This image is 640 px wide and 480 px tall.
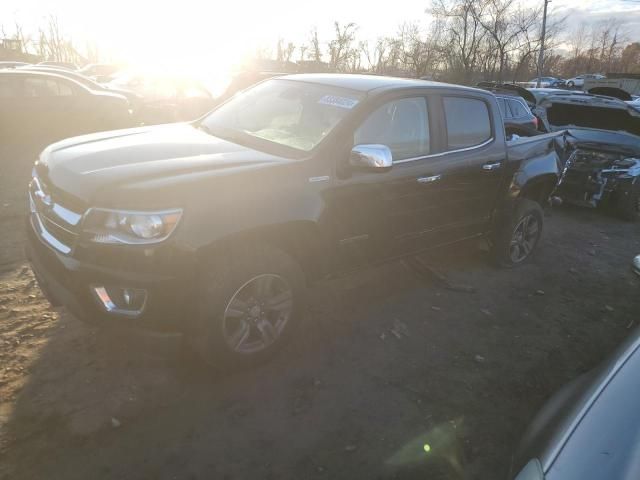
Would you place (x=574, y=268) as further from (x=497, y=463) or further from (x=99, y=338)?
(x=99, y=338)

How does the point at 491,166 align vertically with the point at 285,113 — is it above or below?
below

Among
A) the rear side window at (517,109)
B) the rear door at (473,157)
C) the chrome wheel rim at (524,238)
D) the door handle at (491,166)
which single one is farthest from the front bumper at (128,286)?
the rear side window at (517,109)

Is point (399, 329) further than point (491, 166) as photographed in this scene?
No

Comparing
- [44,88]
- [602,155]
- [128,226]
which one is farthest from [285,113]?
[44,88]

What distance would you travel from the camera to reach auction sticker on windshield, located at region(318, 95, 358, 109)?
11.0 ft

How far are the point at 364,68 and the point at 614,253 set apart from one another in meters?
36.1

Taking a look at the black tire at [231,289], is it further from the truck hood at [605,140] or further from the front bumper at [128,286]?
the truck hood at [605,140]

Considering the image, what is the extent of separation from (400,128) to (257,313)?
1723 mm

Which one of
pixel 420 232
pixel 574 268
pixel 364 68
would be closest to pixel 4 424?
pixel 420 232

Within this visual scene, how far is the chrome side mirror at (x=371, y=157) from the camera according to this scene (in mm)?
2994

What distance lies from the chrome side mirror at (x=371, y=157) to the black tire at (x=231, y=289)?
2.48 ft

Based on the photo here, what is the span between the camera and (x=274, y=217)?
2.82 m

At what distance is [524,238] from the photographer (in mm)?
5160

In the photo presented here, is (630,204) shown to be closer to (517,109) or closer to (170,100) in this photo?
(517,109)
